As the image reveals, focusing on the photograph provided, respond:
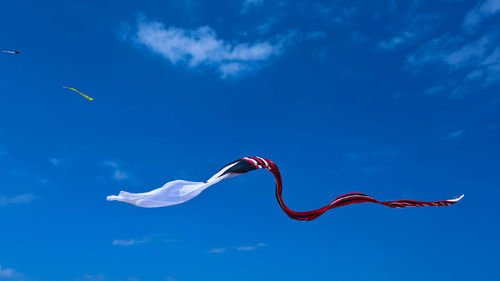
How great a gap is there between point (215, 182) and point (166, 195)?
3.78 metres

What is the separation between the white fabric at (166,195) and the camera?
30.7 m

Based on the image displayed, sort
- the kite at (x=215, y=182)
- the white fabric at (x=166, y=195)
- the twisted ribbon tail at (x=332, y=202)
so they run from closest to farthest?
the white fabric at (x=166, y=195)
the kite at (x=215, y=182)
the twisted ribbon tail at (x=332, y=202)

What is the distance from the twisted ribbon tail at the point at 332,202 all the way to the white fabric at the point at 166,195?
4.76m

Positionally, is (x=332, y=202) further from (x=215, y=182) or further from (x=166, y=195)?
(x=166, y=195)

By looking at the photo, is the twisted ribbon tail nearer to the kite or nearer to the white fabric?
the kite

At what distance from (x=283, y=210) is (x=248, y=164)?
507 centimetres

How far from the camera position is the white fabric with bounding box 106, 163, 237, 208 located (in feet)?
101

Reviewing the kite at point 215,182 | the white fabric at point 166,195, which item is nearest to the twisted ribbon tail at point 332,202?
the kite at point 215,182

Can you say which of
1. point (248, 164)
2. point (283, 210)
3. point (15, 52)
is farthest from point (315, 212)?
point (15, 52)

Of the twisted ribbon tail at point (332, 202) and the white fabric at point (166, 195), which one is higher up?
the twisted ribbon tail at point (332, 202)

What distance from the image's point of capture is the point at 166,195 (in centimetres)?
3148

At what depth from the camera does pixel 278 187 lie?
34750 mm

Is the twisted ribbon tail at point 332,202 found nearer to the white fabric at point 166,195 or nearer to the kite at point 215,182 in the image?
the kite at point 215,182

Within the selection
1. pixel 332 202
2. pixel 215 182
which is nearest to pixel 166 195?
pixel 215 182
